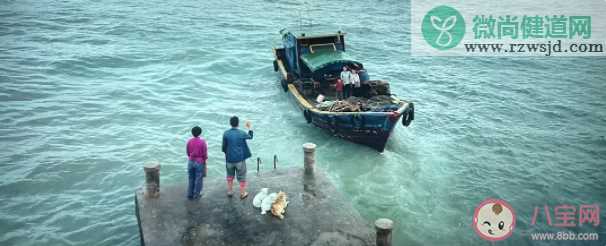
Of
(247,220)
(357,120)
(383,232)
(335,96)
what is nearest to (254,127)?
(335,96)

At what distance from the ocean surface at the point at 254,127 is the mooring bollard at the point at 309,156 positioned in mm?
2337

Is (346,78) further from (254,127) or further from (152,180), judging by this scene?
(152,180)

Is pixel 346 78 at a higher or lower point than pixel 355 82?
higher

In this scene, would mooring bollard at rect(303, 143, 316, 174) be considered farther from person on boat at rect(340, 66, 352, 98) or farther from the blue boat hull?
person on boat at rect(340, 66, 352, 98)

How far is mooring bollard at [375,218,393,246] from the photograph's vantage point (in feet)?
25.0

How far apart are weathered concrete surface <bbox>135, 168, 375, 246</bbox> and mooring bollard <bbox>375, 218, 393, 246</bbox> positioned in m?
0.52

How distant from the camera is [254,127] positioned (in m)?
17.3

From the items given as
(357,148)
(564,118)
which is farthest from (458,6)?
(357,148)

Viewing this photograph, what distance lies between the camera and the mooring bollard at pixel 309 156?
1048 centimetres

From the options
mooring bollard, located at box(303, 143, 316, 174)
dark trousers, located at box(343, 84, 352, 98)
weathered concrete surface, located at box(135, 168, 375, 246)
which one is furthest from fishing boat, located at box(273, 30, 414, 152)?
weathered concrete surface, located at box(135, 168, 375, 246)

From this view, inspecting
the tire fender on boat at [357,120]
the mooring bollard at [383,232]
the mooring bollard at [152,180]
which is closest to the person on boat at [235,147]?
the mooring bollard at [152,180]

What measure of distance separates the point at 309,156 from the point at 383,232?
337 centimetres

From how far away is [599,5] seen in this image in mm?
51344

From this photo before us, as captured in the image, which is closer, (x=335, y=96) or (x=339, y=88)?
(x=339, y=88)
